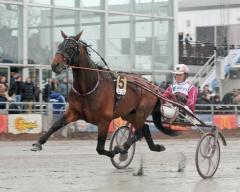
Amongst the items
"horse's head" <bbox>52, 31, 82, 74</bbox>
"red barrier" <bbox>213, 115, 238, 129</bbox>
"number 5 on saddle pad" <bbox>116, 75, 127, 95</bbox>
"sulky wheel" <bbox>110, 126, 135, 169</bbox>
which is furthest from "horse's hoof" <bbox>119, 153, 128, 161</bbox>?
"red barrier" <bbox>213, 115, 238, 129</bbox>

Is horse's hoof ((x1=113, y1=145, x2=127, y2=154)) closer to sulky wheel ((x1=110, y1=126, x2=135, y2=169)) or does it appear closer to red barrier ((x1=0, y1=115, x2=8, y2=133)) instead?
sulky wheel ((x1=110, y1=126, x2=135, y2=169))

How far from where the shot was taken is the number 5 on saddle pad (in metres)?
11.7

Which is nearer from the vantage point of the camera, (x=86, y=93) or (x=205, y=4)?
(x=86, y=93)

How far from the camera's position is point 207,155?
11.9 metres

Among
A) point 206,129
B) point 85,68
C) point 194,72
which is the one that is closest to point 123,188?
point 85,68

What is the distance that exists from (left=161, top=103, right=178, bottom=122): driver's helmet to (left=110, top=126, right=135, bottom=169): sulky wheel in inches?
29.5

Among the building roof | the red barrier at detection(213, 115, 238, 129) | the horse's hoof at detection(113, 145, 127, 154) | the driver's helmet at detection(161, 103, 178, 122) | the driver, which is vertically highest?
the building roof

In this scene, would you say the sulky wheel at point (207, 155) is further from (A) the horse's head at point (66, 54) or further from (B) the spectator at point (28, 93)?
(B) the spectator at point (28, 93)

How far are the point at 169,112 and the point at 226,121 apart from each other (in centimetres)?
1518

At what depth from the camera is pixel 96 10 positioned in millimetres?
31266

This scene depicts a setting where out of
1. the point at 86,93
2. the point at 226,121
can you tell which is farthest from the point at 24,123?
the point at 86,93

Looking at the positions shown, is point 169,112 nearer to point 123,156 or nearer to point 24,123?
point 123,156

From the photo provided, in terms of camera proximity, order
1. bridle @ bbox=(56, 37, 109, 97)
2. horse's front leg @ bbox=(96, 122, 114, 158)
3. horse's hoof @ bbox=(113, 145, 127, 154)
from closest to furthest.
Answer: bridle @ bbox=(56, 37, 109, 97)
horse's front leg @ bbox=(96, 122, 114, 158)
horse's hoof @ bbox=(113, 145, 127, 154)

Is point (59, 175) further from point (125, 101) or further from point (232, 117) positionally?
point (232, 117)
